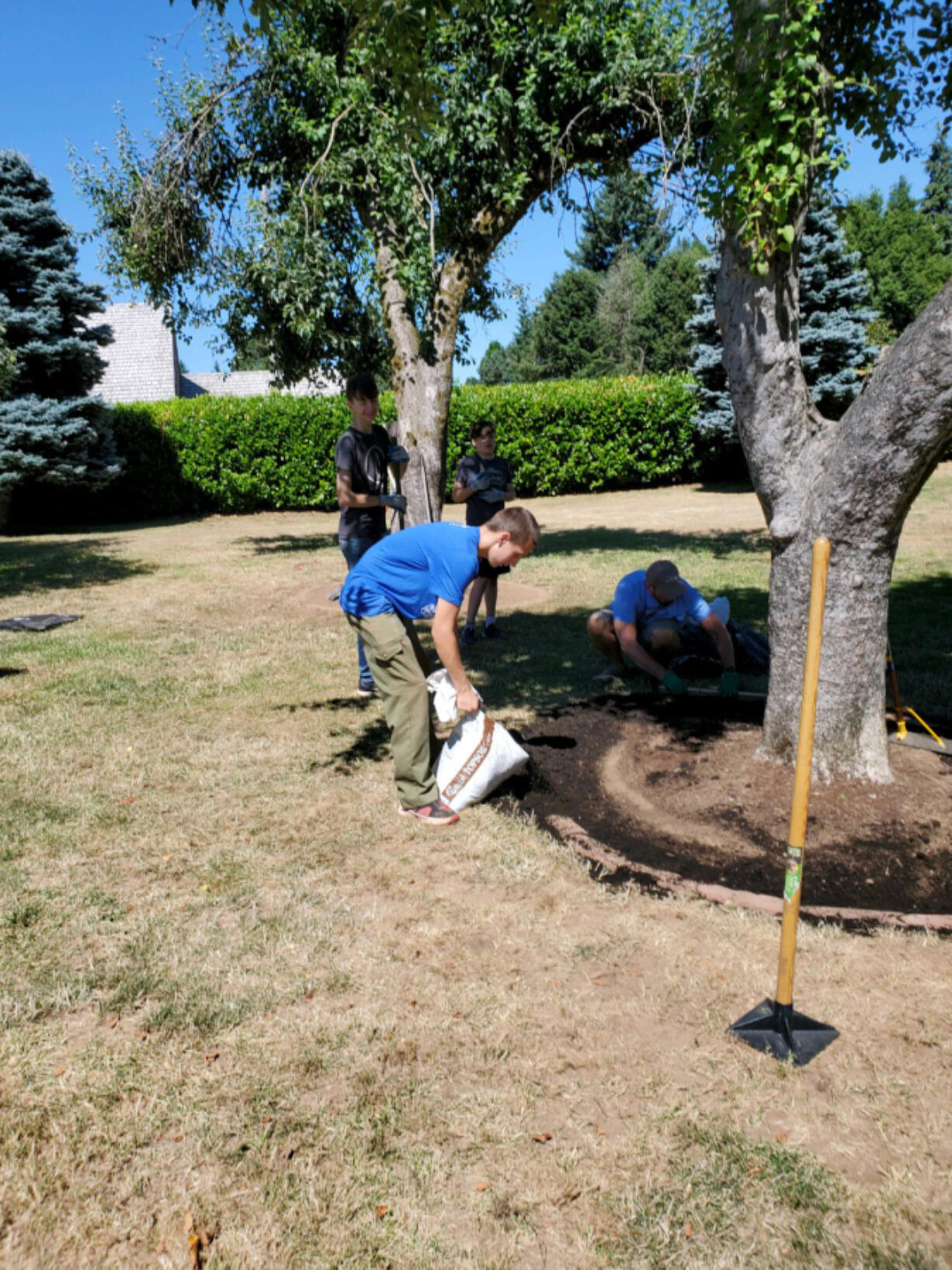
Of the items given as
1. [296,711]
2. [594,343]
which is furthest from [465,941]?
[594,343]

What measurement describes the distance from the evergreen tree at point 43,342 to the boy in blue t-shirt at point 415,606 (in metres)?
15.9

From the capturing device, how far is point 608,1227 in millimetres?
2195

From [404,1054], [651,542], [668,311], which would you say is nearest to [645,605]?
[404,1054]

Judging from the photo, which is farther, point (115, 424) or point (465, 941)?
point (115, 424)

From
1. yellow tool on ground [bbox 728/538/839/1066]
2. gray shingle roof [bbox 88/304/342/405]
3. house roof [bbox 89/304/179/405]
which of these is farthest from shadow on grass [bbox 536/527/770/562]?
house roof [bbox 89/304/179/405]

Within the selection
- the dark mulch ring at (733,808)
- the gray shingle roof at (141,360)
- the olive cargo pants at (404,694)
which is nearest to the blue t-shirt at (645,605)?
the dark mulch ring at (733,808)

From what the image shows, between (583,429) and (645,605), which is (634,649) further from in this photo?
(583,429)

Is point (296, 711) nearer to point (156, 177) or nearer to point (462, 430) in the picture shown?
point (156, 177)

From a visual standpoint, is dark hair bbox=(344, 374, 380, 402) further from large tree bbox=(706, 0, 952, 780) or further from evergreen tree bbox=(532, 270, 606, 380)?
evergreen tree bbox=(532, 270, 606, 380)

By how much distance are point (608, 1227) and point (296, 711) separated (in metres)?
4.46

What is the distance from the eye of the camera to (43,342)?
18344 mm

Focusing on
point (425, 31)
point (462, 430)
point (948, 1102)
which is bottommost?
point (948, 1102)

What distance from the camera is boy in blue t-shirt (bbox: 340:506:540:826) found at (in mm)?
4172

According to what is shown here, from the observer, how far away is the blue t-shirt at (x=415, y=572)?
4156mm
